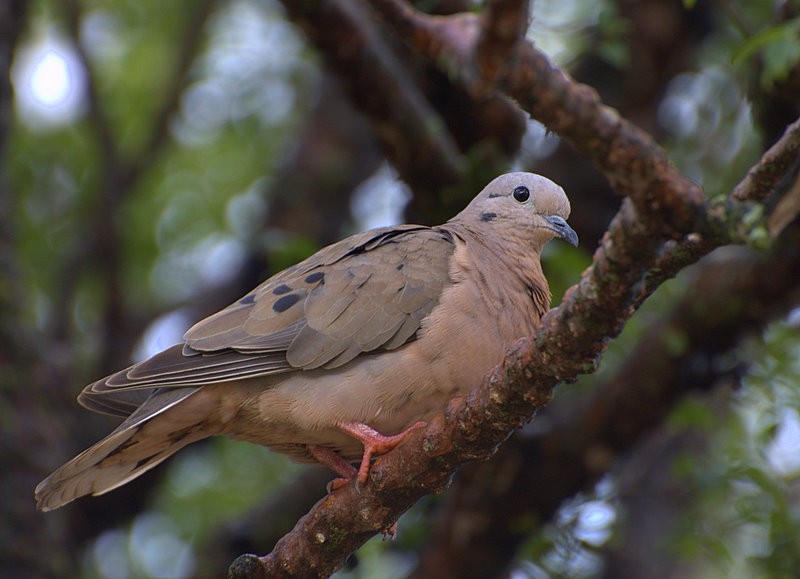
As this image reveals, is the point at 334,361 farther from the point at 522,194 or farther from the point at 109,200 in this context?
the point at 109,200

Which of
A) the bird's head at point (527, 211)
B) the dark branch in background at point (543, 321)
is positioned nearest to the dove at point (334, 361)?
the bird's head at point (527, 211)

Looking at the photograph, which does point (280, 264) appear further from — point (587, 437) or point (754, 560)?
point (754, 560)

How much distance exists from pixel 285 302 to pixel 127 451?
0.89 m

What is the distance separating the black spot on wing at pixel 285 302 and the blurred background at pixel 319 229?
1.31 meters

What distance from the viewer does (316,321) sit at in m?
4.19

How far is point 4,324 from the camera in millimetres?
5996

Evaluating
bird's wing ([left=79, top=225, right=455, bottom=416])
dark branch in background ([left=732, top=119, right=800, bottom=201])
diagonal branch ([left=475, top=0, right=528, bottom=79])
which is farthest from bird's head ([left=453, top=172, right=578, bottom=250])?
diagonal branch ([left=475, top=0, right=528, bottom=79])

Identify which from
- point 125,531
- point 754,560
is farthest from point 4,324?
point 754,560

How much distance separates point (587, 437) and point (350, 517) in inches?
104

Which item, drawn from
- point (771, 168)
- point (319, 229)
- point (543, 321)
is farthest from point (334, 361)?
point (319, 229)

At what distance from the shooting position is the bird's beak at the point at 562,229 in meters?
4.48

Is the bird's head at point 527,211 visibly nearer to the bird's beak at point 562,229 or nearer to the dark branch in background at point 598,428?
the bird's beak at point 562,229

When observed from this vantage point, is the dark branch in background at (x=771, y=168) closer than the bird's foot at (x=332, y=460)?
Yes

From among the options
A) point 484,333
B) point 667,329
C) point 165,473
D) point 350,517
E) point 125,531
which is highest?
point 484,333
